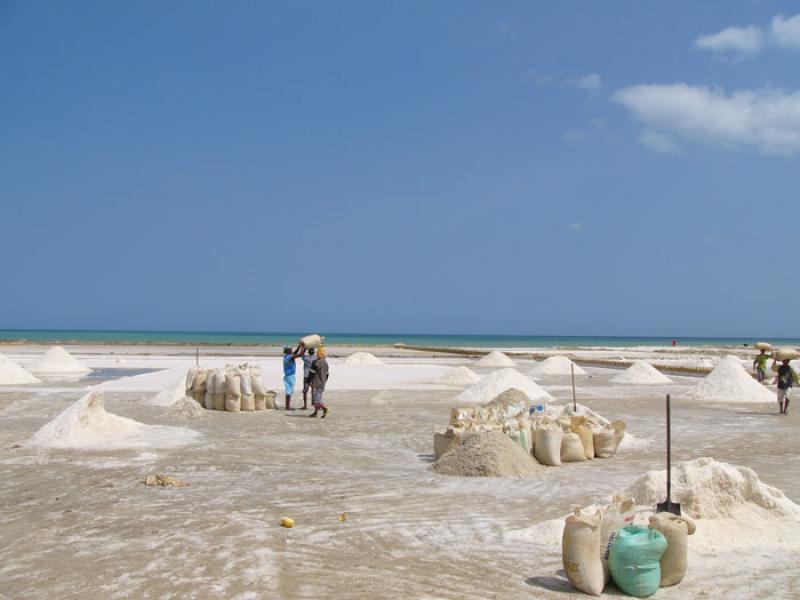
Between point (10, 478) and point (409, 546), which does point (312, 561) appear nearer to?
point (409, 546)

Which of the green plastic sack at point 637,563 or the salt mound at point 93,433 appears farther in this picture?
the salt mound at point 93,433

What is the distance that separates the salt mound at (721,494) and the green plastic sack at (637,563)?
116 centimetres

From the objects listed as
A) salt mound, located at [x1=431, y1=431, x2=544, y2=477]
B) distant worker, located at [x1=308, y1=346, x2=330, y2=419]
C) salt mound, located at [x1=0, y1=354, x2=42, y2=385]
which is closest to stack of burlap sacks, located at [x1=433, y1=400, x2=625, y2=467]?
salt mound, located at [x1=431, y1=431, x2=544, y2=477]

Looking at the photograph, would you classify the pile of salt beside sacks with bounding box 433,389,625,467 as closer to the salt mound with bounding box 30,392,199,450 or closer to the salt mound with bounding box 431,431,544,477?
the salt mound with bounding box 431,431,544,477

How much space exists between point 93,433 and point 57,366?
15.4m

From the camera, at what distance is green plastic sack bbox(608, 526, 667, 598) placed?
386 centimetres

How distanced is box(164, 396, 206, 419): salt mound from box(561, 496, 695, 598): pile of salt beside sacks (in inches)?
331

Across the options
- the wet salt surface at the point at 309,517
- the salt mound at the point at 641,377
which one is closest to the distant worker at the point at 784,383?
the wet salt surface at the point at 309,517

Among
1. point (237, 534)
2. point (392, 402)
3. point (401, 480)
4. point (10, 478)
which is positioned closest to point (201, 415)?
point (392, 402)

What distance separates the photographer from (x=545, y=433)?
7.74 meters

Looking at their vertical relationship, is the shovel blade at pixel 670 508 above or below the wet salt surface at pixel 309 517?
above

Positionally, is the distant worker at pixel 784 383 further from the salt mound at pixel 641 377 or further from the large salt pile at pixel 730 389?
the salt mound at pixel 641 377

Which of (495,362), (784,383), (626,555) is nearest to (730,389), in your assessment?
(784,383)

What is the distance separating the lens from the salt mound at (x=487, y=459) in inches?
276
